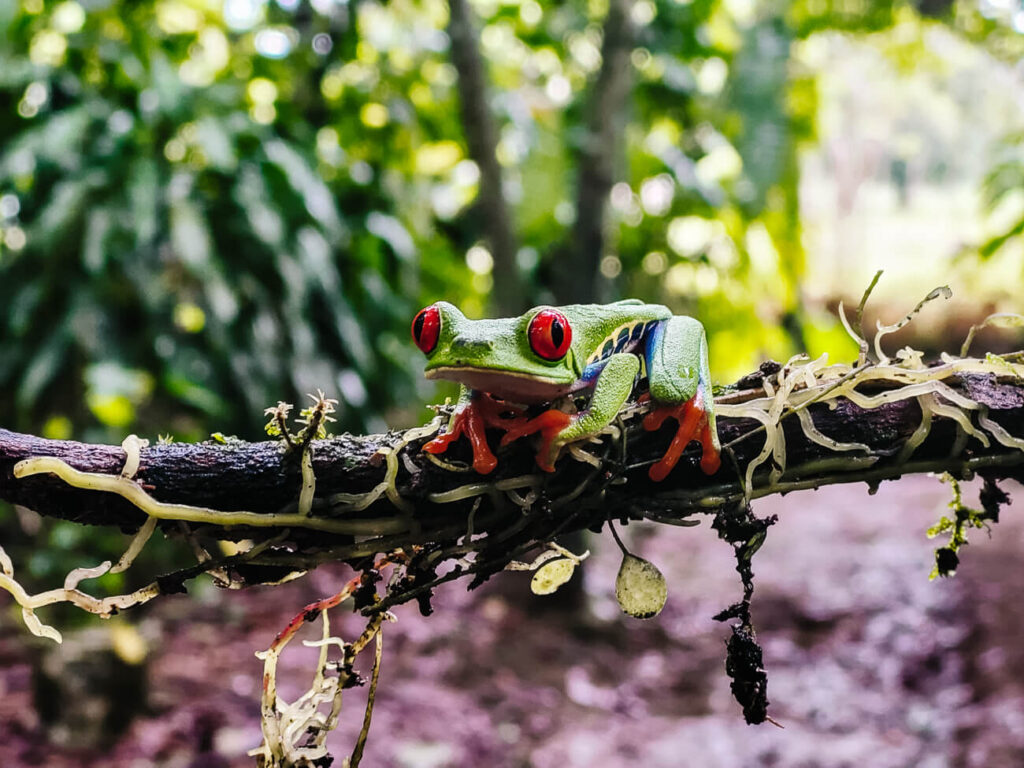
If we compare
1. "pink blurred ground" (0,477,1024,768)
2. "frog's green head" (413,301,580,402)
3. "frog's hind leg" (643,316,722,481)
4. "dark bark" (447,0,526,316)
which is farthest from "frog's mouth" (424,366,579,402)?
"dark bark" (447,0,526,316)

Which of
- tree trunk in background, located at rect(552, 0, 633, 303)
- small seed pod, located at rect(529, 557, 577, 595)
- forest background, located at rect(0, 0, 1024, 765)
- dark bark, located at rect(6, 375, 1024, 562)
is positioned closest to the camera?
dark bark, located at rect(6, 375, 1024, 562)

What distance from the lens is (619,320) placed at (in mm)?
1007

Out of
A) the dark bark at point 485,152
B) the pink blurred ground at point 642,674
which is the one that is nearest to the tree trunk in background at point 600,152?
the dark bark at point 485,152

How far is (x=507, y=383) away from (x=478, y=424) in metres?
0.06

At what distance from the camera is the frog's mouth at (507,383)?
0.86 m

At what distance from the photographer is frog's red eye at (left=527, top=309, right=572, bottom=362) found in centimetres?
A: 85

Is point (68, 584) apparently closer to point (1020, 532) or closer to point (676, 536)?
point (676, 536)

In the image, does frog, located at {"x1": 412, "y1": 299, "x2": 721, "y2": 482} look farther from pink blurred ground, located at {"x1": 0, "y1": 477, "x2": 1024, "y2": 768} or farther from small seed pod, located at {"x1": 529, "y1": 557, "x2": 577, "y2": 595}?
pink blurred ground, located at {"x1": 0, "y1": 477, "x2": 1024, "y2": 768}

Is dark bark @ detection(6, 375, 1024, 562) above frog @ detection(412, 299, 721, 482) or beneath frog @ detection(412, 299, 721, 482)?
beneath

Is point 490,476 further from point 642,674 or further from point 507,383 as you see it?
point 642,674

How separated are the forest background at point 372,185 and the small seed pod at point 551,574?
5.51 ft

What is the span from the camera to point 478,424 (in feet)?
2.80

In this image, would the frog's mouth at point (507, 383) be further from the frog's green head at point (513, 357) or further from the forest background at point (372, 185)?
the forest background at point (372, 185)

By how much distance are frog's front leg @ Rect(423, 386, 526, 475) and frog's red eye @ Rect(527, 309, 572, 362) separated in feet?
0.26
